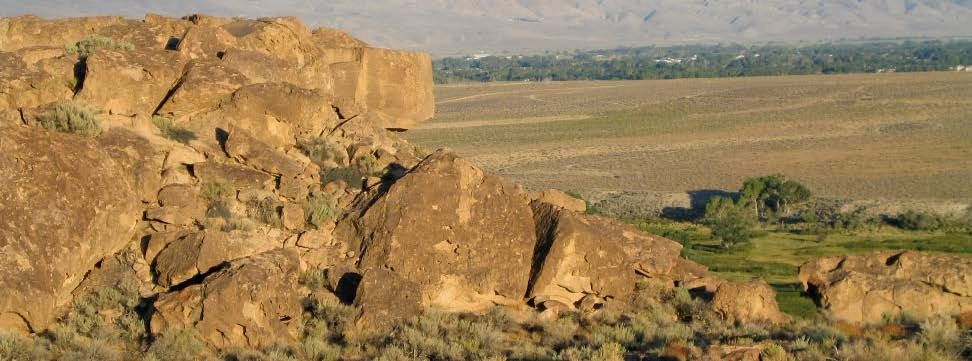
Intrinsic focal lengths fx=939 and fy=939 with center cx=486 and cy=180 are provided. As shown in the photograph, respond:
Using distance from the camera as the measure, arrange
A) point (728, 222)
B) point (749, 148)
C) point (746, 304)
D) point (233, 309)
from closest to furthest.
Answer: point (233, 309), point (746, 304), point (728, 222), point (749, 148)

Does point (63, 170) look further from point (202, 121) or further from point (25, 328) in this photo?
Answer: point (202, 121)

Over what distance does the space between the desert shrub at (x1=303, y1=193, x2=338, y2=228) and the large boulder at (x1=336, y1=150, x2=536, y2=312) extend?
0.75 ft

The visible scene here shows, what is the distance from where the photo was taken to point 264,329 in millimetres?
10492

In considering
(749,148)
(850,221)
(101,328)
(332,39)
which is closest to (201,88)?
(332,39)

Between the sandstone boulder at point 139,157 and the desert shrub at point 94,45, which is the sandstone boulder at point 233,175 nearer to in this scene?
the sandstone boulder at point 139,157

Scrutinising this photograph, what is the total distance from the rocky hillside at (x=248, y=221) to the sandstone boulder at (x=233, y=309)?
0.06 ft

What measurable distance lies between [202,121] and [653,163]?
4493 cm

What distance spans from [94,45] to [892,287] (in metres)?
13.3

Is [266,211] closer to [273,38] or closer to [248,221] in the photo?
[248,221]

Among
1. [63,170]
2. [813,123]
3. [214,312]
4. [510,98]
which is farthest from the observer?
[510,98]

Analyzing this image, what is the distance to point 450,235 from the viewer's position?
12.6m

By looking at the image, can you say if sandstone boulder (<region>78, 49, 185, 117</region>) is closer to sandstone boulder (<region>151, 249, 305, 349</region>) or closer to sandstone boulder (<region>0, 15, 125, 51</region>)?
sandstone boulder (<region>0, 15, 125, 51</region>)

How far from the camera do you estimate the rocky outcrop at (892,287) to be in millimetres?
12727

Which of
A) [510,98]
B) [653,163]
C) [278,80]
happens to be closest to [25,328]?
[278,80]
